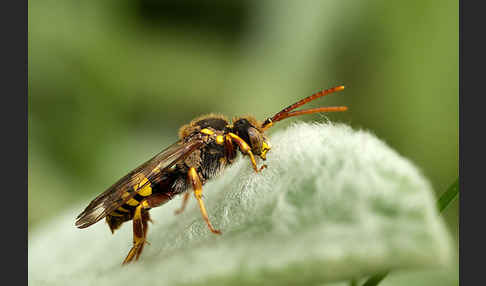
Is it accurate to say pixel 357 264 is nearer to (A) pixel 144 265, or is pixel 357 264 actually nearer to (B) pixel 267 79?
(A) pixel 144 265

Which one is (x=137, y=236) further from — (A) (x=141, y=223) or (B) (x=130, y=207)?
(B) (x=130, y=207)

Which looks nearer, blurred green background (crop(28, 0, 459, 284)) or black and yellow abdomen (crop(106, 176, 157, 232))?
black and yellow abdomen (crop(106, 176, 157, 232))

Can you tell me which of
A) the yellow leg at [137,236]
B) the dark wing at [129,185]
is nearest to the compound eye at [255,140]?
the dark wing at [129,185]

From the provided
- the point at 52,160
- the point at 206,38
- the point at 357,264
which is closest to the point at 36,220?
the point at 52,160

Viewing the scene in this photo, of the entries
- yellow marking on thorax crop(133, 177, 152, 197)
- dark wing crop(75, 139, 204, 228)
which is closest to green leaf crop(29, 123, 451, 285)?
dark wing crop(75, 139, 204, 228)

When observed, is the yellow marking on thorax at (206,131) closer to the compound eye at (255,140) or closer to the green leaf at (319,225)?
the compound eye at (255,140)

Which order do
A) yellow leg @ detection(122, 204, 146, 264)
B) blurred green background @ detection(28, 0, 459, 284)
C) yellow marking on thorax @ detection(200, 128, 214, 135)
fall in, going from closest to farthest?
yellow leg @ detection(122, 204, 146, 264)
yellow marking on thorax @ detection(200, 128, 214, 135)
blurred green background @ detection(28, 0, 459, 284)

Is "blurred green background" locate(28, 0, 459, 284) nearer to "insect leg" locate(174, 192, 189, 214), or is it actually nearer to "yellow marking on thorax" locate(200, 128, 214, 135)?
"insect leg" locate(174, 192, 189, 214)

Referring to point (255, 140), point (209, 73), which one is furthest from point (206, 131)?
point (209, 73)

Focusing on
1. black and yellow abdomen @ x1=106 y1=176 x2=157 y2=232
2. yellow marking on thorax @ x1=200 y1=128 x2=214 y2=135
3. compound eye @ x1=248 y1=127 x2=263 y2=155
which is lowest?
black and yellow abdomen @ x1=106 y1=176 x2=157 y2=232
